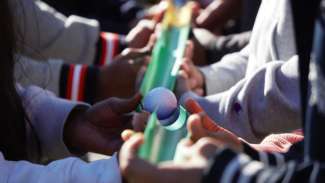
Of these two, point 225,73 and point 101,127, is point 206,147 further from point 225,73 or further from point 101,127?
point 225,73

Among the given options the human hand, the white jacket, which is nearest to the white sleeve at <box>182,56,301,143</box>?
the white jacket

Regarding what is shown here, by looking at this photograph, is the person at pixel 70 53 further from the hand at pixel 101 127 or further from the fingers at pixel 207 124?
the fingers at pixel 207 124

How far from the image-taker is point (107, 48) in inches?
68.2

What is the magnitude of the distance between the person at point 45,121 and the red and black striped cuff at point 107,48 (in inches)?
21.2

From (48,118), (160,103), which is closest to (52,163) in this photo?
(160,103)

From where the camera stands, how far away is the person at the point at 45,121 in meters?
1.08

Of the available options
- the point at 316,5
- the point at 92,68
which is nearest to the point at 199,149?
the point at 316,5

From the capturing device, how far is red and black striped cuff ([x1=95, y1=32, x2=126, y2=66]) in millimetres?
1722

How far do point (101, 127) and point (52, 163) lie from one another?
0.22 metres

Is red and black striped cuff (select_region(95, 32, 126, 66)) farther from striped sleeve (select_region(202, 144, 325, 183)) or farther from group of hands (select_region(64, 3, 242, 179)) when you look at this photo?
striped sleeve (select_region(202, 144, 325, 183))

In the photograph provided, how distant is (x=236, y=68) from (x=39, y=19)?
0.50 meters

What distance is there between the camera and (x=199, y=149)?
661mm

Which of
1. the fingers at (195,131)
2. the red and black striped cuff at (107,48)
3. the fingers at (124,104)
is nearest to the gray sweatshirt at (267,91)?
the fingers at (124,104)

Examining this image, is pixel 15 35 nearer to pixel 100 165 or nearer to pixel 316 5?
pixel 100 165
